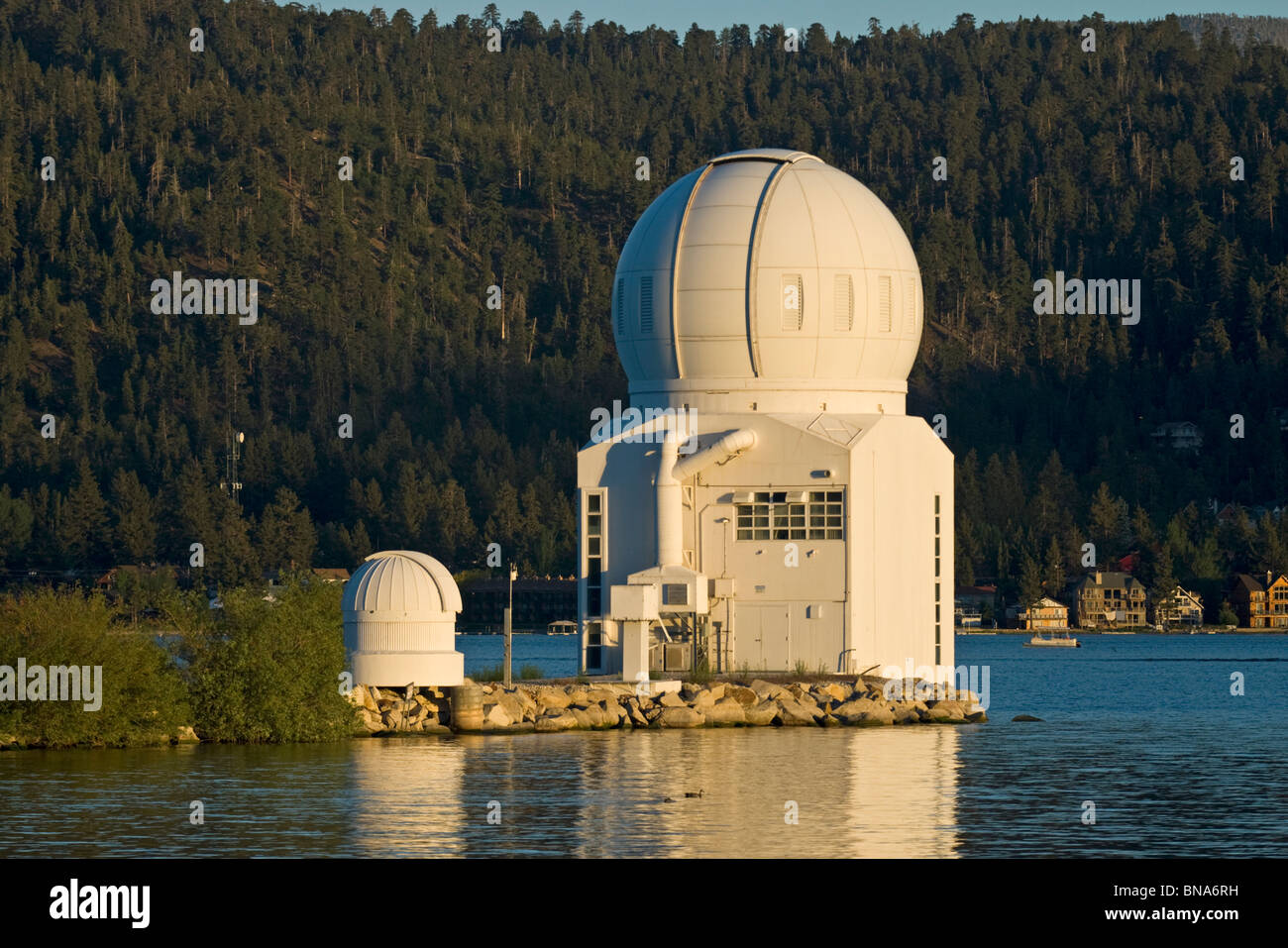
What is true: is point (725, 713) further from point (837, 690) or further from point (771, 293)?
point (771, 293)

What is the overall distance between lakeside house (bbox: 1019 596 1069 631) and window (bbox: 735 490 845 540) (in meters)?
121

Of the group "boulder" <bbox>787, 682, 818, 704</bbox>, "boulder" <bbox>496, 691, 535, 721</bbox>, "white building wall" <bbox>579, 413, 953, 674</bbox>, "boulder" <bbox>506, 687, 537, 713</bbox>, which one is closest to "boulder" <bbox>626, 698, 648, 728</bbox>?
"boulder" <bbox>506, 687, 537, 713</bbox>

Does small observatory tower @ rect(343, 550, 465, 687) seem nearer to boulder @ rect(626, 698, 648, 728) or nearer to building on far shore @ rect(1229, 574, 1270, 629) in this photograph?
boulder @ rect(626, 698, 648, 728)

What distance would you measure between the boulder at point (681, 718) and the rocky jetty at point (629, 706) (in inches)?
0.8

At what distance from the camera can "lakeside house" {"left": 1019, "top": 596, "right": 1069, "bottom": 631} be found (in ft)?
554

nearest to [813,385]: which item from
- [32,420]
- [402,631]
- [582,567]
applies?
[582,567]

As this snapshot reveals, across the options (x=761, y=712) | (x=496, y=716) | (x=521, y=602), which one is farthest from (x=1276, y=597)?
(x=496, y=716)

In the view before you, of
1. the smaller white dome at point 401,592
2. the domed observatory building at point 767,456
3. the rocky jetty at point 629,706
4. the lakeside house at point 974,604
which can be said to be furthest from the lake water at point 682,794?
the lakeside house at point 974,604

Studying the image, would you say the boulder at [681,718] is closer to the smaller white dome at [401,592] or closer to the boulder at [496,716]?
the boulder at [496,716]

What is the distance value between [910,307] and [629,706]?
11523 millimetres

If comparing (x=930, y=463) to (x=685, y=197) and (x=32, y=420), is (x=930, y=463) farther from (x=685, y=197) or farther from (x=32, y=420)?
(x=32, y=420)

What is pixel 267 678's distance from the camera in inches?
1724
